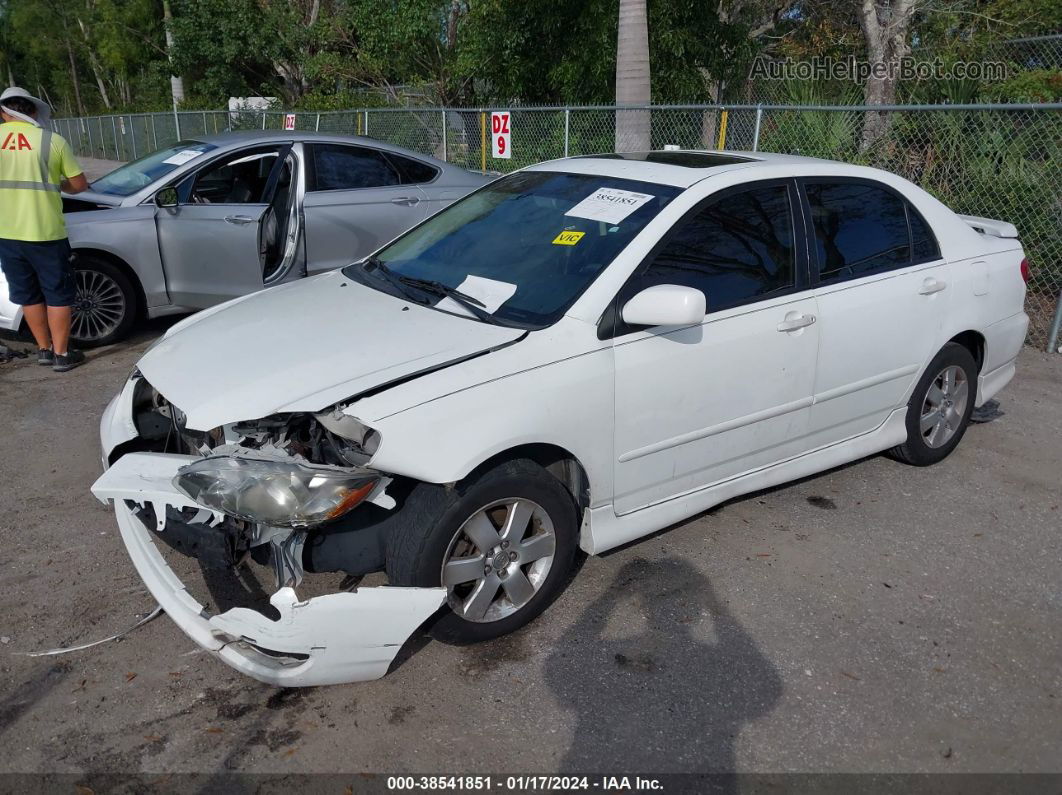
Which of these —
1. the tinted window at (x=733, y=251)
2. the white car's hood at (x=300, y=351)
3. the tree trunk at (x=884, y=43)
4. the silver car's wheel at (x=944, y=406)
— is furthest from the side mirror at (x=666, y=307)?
the tree trunk at (x=884, y=43)

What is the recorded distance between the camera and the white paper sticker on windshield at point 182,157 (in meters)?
7.18

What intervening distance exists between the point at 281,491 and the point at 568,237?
5.50 ft

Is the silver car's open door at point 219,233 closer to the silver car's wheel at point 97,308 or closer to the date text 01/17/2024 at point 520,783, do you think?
the silver car's wheel at point 97,308

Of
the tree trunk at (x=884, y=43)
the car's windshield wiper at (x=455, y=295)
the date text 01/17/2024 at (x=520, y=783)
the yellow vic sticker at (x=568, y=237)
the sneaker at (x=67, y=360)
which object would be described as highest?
the tree trunk at (x=884, y=43)

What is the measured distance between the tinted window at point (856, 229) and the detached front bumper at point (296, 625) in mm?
2511

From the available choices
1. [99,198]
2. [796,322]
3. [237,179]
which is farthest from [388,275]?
[99,198]

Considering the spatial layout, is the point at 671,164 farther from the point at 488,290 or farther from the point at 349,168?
the point at 349,168

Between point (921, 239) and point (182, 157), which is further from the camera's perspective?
point (182, 157)

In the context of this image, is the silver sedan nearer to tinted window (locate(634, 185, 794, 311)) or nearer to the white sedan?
the white sedan

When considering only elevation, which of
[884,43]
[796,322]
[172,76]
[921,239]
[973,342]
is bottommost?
[973,342]

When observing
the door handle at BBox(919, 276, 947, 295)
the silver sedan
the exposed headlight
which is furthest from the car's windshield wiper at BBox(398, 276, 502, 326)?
the silver sedan

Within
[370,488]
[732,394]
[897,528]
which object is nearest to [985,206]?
[897,528]

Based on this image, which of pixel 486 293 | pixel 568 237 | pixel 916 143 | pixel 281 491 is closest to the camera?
pixel 281 491

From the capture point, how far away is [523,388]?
3.14 metres
